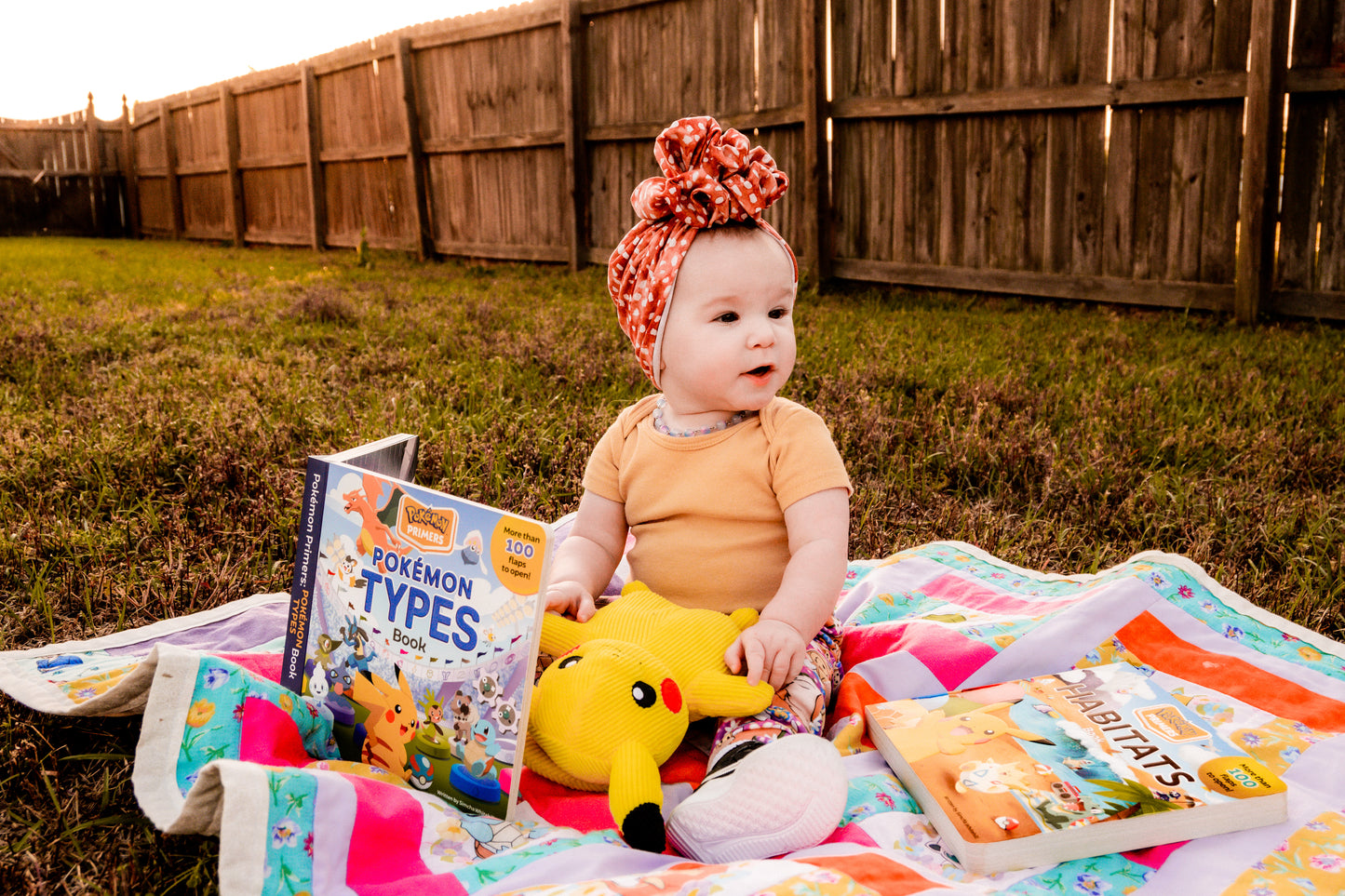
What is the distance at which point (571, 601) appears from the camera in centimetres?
150

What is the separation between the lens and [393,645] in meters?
1.27

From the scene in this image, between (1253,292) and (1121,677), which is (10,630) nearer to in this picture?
(1121,677)

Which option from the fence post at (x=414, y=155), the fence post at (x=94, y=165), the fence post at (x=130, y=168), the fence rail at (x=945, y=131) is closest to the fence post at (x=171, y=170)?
the fence post at (x=130, y=168)

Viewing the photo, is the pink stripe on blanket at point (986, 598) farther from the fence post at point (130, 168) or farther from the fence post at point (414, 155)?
the fence post at point (130, 168)

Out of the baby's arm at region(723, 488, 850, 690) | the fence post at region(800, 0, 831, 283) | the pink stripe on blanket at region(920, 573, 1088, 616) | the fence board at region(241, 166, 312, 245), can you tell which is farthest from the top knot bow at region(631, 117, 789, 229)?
the fence board at region(241, 166, 312, 245)

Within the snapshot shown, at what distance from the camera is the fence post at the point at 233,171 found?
36.9 ft

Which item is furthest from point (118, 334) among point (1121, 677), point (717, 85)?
point (1121, 677)

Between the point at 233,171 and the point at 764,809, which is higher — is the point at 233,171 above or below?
above

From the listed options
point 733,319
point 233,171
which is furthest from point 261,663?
point 233,171

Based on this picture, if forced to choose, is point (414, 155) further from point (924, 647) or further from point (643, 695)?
→ point (643, 695)

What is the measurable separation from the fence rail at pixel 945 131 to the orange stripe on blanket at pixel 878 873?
13.5 ft

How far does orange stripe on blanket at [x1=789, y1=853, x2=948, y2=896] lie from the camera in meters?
1.03

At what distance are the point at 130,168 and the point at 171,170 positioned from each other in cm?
184

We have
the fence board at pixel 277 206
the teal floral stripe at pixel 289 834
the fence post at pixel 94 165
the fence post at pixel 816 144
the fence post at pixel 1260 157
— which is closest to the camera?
the teal floral stripe at pixel 289 834
